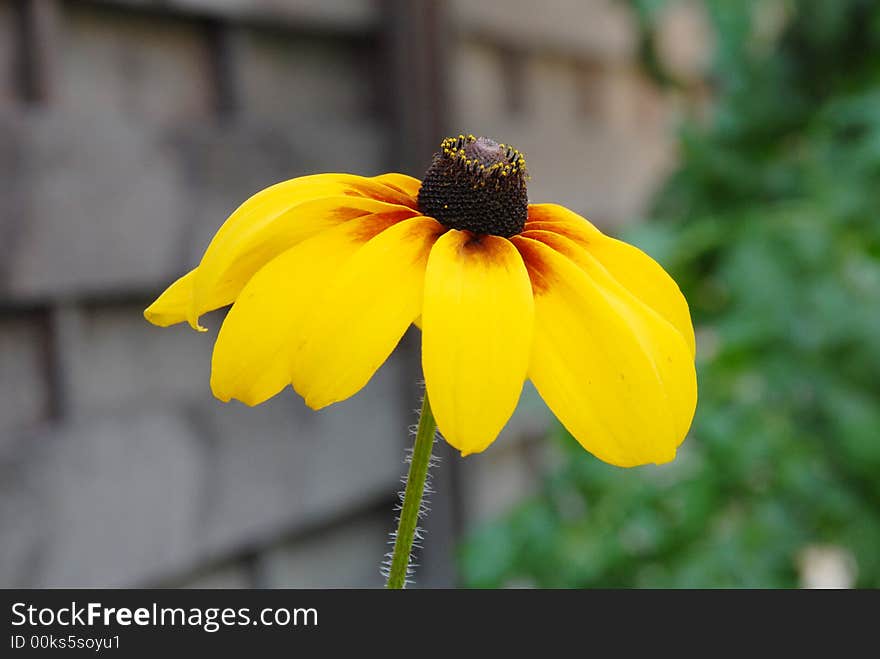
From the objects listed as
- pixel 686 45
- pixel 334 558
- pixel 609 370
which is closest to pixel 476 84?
pixel 334 558

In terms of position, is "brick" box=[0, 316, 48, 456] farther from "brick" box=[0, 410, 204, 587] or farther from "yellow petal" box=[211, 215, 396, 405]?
"yellow petal" box=[211, 215, 396, 405]

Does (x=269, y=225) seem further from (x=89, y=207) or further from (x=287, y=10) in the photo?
(x=287, y=10)

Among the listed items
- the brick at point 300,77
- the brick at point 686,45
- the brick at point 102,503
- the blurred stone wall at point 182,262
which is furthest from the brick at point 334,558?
the brick at point 686,45

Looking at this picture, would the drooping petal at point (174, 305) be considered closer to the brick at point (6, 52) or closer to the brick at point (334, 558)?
the brick at point (6, 52)

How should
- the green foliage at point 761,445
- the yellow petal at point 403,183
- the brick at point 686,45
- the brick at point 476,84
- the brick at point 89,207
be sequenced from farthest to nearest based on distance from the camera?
1. the brick at point 686,45
2. the brick at point 476,84
3. the green foliage at point 761,445
4. the brick at point 89,207
5. the yellow petal at point 403,183

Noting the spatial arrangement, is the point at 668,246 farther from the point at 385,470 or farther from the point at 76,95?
the point at 76,95

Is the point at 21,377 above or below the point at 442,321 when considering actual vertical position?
below

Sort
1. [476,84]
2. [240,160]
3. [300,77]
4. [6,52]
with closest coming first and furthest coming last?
[6,52] → [240,160] → [300,77] → [476,84]
